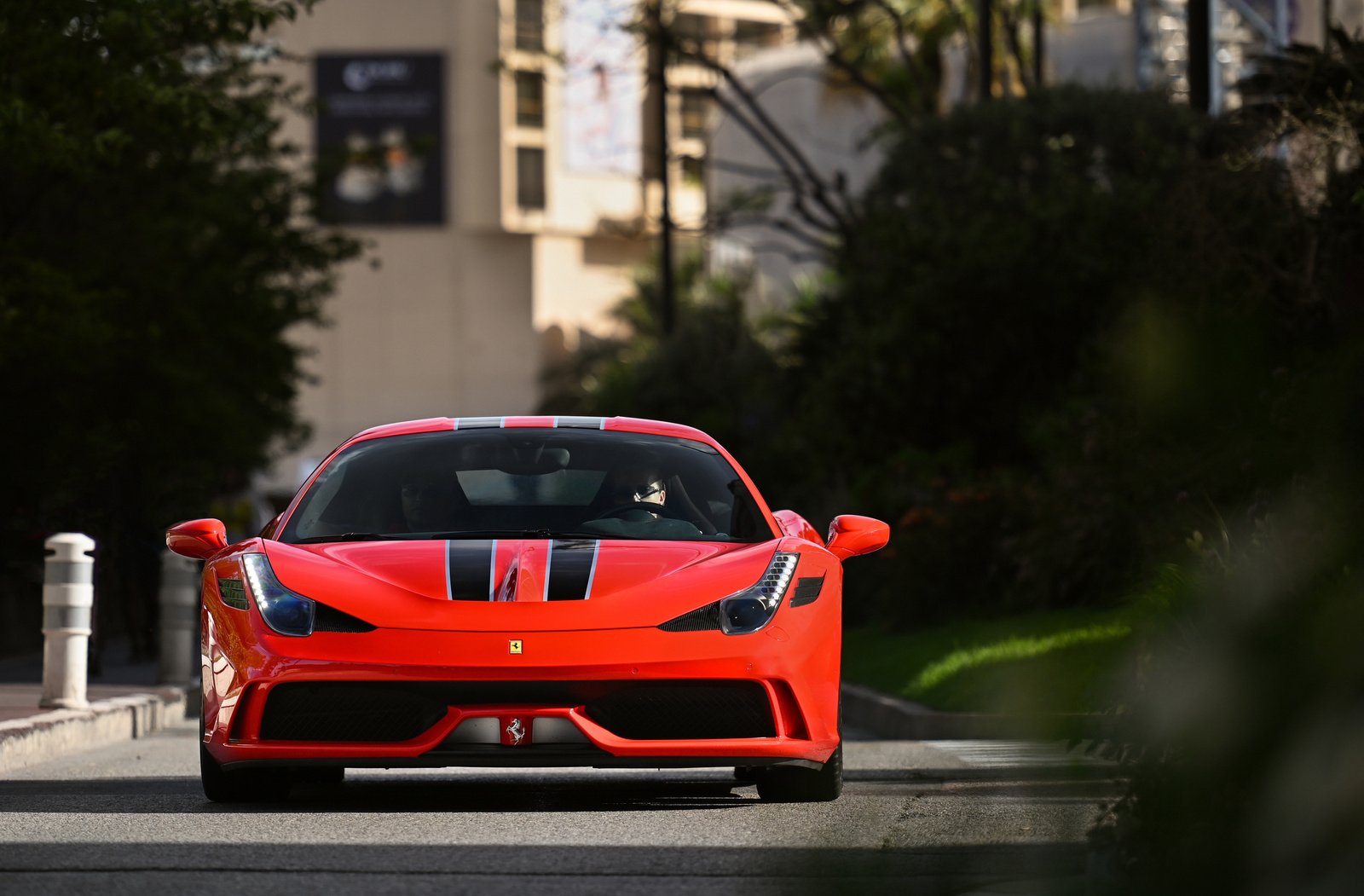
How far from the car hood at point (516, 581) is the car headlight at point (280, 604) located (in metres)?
0.03

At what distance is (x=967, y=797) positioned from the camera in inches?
299

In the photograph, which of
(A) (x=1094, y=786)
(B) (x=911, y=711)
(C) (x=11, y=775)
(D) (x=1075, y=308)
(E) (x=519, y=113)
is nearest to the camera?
(A) (x=1094, y=786)

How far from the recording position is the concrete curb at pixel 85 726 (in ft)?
31.6

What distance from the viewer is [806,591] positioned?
7113 millimetres

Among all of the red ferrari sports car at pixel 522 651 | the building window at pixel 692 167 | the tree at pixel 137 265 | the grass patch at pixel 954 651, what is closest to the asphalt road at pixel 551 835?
the red ferrari sports car at pixel 522 651

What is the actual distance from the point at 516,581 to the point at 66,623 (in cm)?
555

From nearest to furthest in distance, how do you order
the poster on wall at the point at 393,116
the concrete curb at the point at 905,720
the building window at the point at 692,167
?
the concrete curb at the point at 905,720
the building window at the point at 692,167
the poster on wall at the point at 393,116

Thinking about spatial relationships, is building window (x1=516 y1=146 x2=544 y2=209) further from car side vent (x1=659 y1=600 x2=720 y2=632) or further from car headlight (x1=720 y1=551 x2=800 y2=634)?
car side vent (x1=659 y1=600 x2=720 y2=632)

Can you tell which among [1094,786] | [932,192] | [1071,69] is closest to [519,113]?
[1071,69]

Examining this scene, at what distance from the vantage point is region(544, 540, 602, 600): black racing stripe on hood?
6.75 meters

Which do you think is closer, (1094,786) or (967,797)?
(1094,786)

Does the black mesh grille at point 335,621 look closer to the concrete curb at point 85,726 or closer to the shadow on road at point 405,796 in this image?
the shadow on road at point 405,796

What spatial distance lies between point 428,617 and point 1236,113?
11.6m

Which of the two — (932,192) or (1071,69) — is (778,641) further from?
(1071,69)
